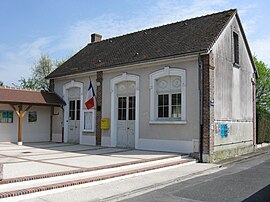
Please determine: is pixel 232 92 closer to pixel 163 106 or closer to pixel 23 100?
pixel 163 106

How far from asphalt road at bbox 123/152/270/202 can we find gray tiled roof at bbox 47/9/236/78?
5.28m

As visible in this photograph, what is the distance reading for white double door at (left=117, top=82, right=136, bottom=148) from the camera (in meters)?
15.4

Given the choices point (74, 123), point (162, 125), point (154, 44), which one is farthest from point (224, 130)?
point (74, 123)

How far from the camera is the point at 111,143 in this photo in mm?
15898

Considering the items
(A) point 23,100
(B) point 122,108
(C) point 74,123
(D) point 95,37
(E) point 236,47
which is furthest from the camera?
(D) point 95,37

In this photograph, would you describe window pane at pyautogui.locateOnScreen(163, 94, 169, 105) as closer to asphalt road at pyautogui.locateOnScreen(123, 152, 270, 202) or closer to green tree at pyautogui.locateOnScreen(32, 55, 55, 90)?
asphalt road at pyautogui.locateOnScreen(123, 152, 270, 202)

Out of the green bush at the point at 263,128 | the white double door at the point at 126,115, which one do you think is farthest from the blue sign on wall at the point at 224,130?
the green bush at the point at 263,128

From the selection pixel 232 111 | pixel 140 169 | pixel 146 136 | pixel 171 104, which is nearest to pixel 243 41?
pixel 232 111

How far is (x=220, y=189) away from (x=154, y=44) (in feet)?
31.5

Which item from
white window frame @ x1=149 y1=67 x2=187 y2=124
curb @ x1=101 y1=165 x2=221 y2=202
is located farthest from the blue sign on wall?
curb @ x1=101 y1=165 x2=221 y2=202

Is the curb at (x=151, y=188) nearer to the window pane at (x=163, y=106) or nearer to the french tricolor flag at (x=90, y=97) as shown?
the window pane at (x=163, y=106)

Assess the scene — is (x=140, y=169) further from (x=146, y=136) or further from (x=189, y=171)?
(x=146, y=136)

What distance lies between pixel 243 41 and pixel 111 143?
8.94 m

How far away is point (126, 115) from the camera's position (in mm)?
15680
